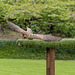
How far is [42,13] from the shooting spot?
703 inches

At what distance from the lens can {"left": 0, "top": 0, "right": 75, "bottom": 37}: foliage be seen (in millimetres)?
16875

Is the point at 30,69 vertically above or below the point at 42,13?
below

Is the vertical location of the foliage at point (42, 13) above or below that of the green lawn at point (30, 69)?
above

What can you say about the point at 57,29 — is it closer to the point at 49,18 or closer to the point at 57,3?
the point at 49,18

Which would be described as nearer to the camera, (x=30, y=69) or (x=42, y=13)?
(x=30, y=69)

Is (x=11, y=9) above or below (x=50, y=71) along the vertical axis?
above

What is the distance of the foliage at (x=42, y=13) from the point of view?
16875mm

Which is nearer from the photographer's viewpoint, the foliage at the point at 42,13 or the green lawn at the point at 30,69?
the green lawn at the point at 30,69

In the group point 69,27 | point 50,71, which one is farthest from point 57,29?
point 50,71

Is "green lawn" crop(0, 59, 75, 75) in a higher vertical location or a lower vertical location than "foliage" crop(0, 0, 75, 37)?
lower

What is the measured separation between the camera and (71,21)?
18812 millimetres

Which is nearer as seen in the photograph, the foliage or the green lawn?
the green lawn

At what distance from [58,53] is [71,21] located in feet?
9.21

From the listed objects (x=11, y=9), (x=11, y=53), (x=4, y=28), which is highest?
(x=4, y=28)
